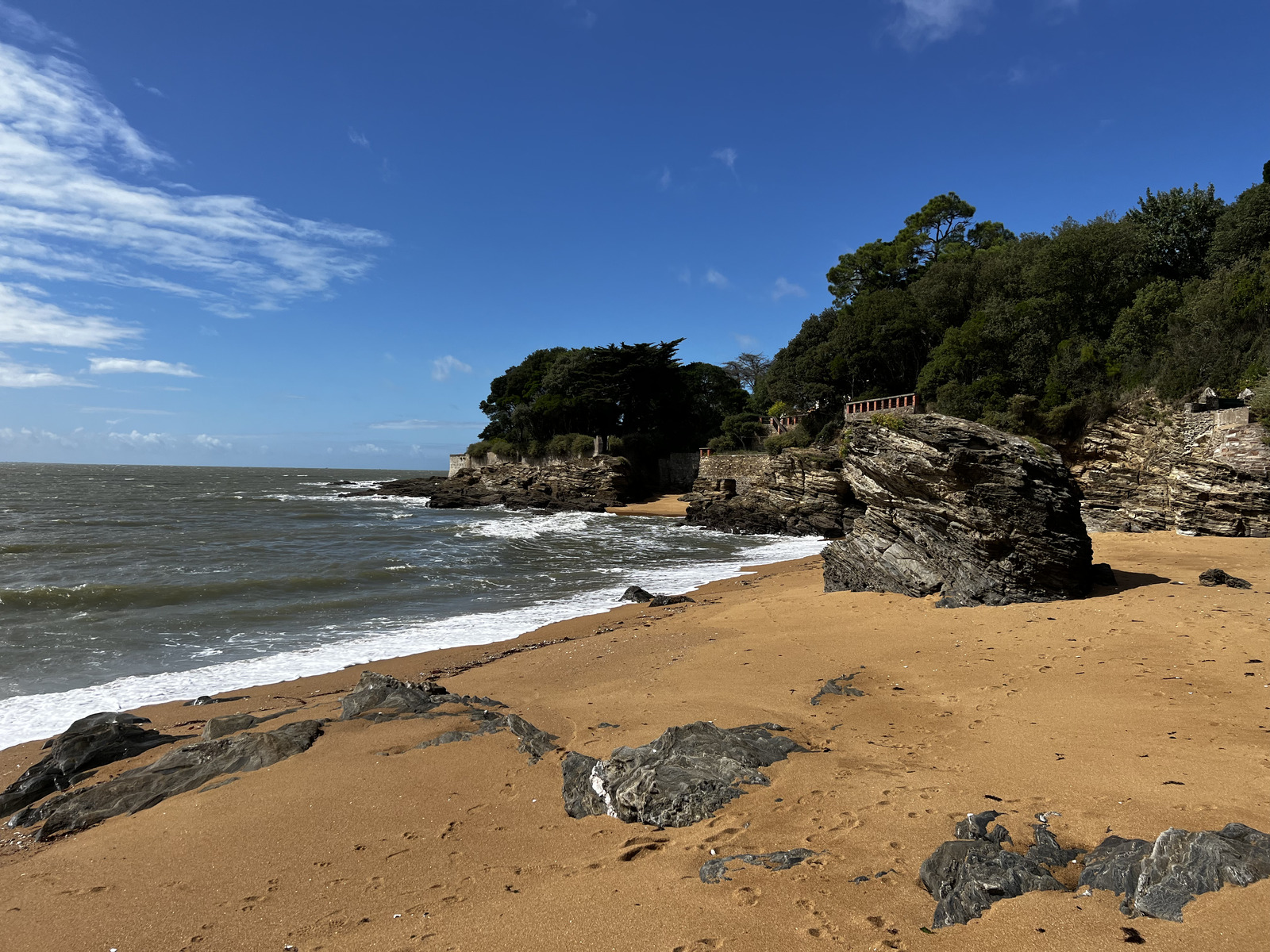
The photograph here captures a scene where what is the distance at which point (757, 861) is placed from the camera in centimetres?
350

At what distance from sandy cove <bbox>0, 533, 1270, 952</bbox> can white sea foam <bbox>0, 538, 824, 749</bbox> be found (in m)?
1.05

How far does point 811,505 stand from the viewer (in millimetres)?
32531

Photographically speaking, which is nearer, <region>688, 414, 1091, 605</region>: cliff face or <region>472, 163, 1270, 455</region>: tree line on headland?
<region>688, 414, 1091, 605</region>: cliff face

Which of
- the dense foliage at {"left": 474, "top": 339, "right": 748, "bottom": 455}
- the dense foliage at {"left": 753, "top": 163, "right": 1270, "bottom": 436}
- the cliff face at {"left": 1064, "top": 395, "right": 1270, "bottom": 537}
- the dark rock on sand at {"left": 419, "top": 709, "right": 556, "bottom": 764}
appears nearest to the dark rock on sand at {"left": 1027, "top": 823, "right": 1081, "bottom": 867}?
Answer: the dark rock on sand at {"left": 419, "top": 709, "right": 556, "bottom": 764}

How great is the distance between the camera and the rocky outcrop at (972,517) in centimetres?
994

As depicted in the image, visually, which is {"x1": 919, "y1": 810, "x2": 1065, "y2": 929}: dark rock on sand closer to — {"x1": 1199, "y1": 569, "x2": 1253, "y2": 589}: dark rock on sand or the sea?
the sea

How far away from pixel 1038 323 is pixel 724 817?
3045 cm

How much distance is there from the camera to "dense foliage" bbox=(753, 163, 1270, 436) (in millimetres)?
20188

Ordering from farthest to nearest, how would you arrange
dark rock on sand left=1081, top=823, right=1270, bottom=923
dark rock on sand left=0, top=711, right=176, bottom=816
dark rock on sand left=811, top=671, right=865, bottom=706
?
dark rock on sand left=811, top=671, right=865, bottom=706 → dark rock on sand left=0, top=711, right=176, bottom=816 → dark rock on sand left=1081, top=823, right=1270, bottom=923

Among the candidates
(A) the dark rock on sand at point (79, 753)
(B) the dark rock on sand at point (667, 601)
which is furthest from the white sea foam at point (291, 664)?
(A) the dark rock on sand at point (79, 753)

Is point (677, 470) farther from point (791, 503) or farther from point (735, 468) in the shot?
point (791, 503)

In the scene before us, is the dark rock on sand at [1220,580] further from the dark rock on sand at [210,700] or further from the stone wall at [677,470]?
the stone wall at [677,470]

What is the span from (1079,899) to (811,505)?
30612 millimetres

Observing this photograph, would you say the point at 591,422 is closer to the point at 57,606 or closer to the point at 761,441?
the point at 761,441
